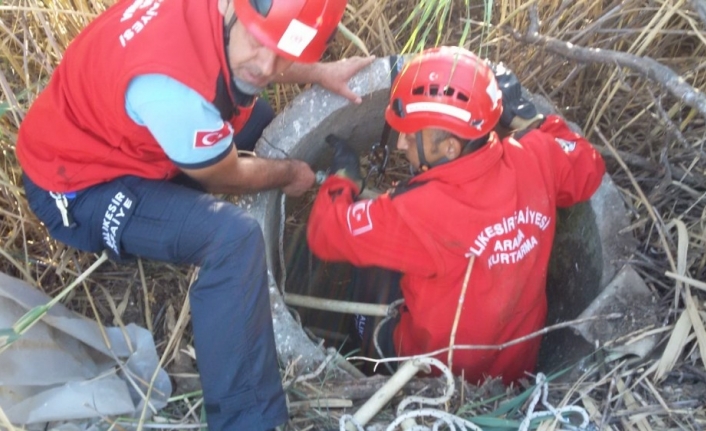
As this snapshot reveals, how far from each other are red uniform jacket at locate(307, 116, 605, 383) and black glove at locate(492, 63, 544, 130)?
58 mm

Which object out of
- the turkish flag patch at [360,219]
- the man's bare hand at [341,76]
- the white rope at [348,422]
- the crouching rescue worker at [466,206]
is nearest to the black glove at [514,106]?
the crouching rescue worker at [466,206]

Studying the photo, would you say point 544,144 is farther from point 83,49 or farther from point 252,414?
point 83,49

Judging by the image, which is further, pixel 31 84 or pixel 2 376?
pixel 31 84

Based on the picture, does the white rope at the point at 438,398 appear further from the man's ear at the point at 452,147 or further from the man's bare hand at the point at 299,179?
the man's bare hand at the point at 299,179

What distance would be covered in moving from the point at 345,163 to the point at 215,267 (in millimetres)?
695

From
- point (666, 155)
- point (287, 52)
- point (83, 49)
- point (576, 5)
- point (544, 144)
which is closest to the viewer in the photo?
point (287, 52)

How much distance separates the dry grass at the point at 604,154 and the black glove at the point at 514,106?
0.71 feet

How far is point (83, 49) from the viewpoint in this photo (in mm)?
2285

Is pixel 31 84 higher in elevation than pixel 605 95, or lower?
higher

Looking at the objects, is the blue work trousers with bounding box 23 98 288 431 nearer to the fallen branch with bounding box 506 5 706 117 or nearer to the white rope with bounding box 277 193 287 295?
the white rope with bounding box 277 193 287 295

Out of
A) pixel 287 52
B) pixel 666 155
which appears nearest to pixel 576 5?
pixel 666 155

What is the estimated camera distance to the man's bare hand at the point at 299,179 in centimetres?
260

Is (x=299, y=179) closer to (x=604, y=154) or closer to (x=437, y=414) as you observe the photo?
(x=437, y=414)

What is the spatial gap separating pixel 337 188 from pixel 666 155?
1198mm
